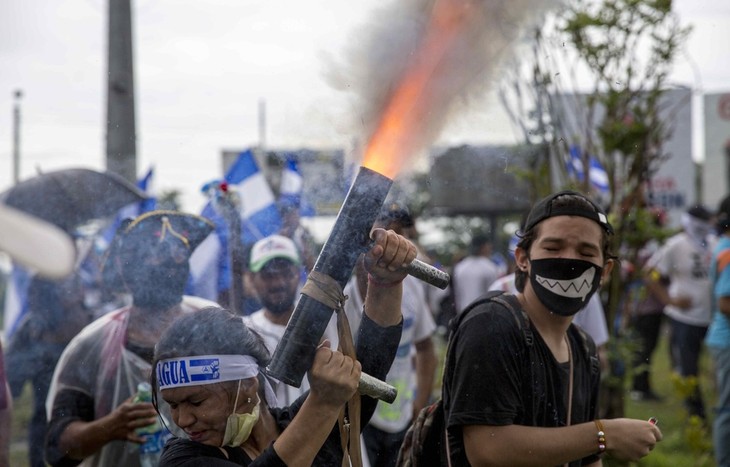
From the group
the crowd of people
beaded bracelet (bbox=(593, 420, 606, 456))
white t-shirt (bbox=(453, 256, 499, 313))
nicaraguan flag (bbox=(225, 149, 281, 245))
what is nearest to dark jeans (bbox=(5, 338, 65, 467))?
the crowd of people

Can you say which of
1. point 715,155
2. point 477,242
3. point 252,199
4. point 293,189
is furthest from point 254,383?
point 715,155

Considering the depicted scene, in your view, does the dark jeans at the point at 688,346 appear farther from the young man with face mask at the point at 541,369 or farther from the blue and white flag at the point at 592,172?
the young man with face mask at the point at 541,369

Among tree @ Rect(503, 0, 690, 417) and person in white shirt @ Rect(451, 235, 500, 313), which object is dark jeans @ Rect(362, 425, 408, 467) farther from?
person in white shirt @ Rect(451, 235, 500, 313)

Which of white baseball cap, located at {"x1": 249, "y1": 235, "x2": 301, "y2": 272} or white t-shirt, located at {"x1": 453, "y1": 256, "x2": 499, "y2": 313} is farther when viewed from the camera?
white t-shirt, located at {"x1": 453, "y1": 256, "x2": 499, "y2": 313}

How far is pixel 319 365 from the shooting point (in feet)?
7.26

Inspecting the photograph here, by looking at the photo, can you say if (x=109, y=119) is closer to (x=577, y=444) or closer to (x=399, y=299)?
(x=399, y=299)

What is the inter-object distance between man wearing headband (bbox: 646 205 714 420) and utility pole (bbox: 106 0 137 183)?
557 centimetres

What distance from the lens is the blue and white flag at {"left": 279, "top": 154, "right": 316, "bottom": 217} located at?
3.19m

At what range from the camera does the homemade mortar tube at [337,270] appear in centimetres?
219

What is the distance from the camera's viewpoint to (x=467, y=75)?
2631mm

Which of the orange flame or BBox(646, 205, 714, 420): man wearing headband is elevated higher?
the orange flame

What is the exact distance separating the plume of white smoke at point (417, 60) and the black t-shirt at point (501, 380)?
65cm

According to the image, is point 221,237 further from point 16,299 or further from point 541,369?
point 16,299

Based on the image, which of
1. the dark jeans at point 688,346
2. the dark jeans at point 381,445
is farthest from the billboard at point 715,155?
the dark jeans at point 381,445
